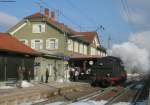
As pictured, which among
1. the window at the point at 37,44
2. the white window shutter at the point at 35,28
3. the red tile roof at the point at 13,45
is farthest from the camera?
the white window shutter at the point at 35,28

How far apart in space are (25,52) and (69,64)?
63.2 ft

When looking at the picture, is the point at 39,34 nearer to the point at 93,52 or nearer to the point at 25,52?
the point at 93,52

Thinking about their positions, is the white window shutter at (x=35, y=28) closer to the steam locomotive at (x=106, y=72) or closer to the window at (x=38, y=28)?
the window at (x=38, y=28)

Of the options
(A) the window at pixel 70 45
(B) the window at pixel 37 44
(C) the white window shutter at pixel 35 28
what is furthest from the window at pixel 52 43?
(C) the white window shutter at pixel 35 28

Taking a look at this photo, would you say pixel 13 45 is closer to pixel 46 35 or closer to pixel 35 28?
pixel 46 35

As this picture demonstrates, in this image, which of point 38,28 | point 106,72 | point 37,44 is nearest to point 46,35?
point 38,28

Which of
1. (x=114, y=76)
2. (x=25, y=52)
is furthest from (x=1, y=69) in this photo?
(x=114, y=76)

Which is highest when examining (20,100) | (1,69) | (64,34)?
(64,34)

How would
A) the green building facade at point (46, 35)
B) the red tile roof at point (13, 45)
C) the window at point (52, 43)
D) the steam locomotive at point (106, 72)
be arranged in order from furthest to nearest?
the window at point (52, 43) → the green building facade at point (46, 35) → the steam locomotive at point (106, 72) → the red tile roof at point (13, 45)

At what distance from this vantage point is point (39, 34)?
65.6 metres

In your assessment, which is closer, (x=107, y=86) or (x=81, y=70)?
(x=107, y=86)

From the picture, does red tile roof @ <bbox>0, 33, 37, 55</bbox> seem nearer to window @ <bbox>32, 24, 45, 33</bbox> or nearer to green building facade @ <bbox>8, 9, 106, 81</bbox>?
green building facade @ <bbox>8, 9, 106, 81</bbox>

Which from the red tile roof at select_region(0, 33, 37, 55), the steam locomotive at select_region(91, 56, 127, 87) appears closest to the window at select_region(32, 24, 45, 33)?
the red tile roof at select_region(0, 33, 37, 55)

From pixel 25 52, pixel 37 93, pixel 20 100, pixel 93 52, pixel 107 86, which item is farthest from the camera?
pixel 93 52
